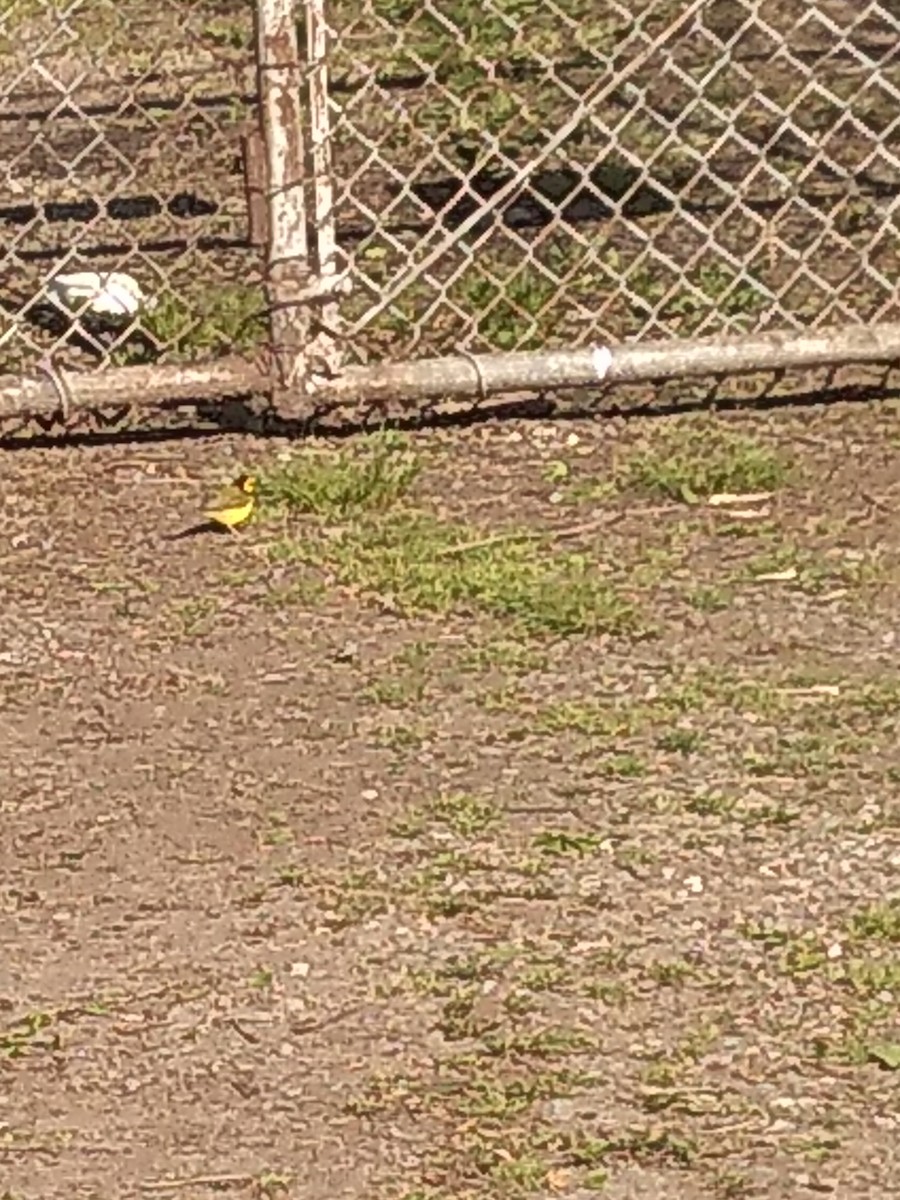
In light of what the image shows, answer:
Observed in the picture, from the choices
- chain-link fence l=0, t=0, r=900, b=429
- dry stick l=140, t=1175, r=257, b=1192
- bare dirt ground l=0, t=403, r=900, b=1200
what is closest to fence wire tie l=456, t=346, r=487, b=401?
chain-link fence l=0, t=0, r=900, b=429

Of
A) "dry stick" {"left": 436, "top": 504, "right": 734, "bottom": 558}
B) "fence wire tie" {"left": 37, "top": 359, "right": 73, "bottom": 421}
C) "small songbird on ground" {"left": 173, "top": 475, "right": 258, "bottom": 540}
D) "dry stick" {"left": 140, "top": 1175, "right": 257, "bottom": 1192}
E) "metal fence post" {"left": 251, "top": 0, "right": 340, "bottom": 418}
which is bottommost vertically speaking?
"small songbird on ground" {"left": 173, "top": 475, "right": 258, "bottom": 540}

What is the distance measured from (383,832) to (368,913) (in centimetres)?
22

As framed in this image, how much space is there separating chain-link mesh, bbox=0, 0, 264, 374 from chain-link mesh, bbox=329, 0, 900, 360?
0.29 m

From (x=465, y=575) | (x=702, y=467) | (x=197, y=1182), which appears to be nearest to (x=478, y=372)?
(x=702, y=467)

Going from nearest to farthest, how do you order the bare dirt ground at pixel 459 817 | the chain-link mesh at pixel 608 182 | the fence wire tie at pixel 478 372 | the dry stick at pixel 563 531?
the bare dirt ground at pixel 459 817 → the dry stick at pixel 563 531 → the fence wire tie at pixel 478 372 → the chain-link mesh at pixel 608 182

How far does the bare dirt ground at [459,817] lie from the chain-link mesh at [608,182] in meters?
0.43

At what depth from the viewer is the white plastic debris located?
5.82 m

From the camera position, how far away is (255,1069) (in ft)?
11.7

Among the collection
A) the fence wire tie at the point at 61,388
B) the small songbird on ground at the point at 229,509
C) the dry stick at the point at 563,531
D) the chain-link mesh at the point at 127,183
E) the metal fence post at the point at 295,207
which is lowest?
the chain-link mesh at the point at 127,183

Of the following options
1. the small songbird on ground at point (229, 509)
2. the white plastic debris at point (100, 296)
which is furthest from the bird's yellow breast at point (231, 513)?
the white plastic debris at point (100, 296)

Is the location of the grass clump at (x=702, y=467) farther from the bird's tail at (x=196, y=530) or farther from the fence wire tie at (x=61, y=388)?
the fence wire tie at (x=61, y=388)

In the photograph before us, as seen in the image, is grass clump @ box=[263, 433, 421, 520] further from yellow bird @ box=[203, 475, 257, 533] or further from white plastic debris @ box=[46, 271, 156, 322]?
white plastic debris @ box=[46, 271, 156, 322]

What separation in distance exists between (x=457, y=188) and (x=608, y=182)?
355mm

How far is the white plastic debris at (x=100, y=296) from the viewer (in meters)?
5.82
